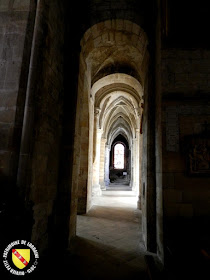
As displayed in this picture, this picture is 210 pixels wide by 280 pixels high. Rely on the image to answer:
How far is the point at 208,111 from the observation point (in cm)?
318

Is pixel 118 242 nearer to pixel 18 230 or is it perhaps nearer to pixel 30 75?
pixel 18 230

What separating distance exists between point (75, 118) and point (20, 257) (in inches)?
113

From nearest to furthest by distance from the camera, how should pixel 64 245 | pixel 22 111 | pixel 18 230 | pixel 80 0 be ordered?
pixel 18 230 < pixel 22 111 < pixel 64 245 < pixel 80 0

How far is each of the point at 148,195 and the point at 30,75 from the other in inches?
123

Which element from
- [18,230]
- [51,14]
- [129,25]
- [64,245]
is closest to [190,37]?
[129,25]

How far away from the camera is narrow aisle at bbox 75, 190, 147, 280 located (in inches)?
109

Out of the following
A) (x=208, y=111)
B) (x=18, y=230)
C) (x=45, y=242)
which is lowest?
(x=45, y=242)

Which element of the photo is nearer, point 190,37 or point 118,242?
point 190,37

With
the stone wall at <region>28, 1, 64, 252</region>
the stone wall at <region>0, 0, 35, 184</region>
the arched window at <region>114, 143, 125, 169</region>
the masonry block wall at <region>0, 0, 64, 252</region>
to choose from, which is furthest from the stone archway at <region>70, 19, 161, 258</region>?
the arched window at <region>114, 143, 125, 169</region>

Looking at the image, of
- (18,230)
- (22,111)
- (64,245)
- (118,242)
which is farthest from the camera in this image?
(118,242)

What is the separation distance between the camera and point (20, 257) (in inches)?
78.3

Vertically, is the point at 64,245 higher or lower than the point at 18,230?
lower

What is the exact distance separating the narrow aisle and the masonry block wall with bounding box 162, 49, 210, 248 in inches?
38.2

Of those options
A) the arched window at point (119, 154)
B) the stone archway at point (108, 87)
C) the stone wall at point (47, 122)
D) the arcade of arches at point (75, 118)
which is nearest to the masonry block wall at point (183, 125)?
the arcade of arches at point (75, 118)
